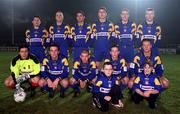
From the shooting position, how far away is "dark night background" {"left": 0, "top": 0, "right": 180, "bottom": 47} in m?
34.2

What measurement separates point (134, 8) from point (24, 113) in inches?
1207

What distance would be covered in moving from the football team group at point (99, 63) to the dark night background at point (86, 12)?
21.9 metres

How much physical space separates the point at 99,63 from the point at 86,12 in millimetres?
29510

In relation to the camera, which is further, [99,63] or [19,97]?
[99,63]

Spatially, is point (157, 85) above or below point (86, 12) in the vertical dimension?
below

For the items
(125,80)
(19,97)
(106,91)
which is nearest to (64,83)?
(19,97)

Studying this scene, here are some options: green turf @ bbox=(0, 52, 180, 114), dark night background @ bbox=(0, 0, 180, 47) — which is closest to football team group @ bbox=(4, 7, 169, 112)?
green turf @ bbox=(0, 52, 180, 114)

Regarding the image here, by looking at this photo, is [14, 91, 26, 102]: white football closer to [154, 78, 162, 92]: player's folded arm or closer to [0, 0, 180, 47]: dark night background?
[154, 78, 162, 92]: player's folded arm

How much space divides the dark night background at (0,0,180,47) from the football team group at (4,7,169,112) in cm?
2192

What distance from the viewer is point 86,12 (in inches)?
1483

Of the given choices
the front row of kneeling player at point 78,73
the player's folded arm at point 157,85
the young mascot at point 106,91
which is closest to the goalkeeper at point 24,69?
the front row of kneeling player at point 78,73

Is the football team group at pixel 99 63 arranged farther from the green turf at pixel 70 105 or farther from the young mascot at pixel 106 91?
the green turf at pixel 70 105

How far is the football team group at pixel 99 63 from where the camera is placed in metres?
6.27

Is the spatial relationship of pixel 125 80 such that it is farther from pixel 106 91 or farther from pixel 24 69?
pixel 24 69
